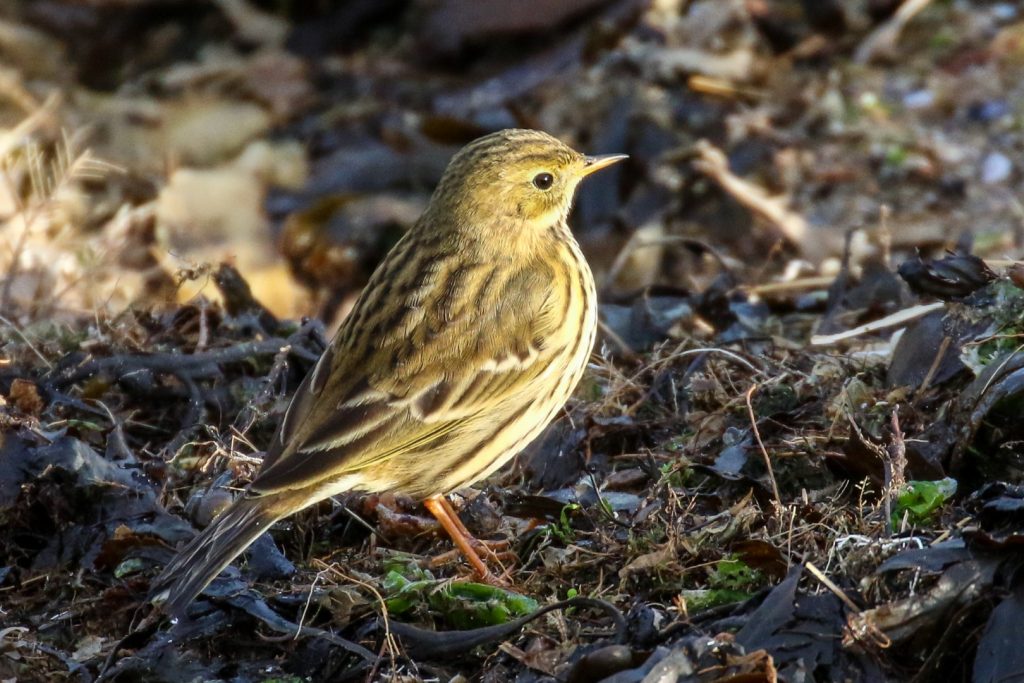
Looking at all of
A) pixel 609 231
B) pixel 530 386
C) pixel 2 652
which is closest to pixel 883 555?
pixel 530 386

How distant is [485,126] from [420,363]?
4509 mm

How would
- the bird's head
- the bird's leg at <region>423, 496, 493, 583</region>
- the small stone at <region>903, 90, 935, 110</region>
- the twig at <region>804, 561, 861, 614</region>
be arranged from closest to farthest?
the twig at <region>804, 561, 861, 614</region> → the bird's leg at <region>423, 496, 493, 583</region> → the bird's head → the small stone at <region>903, 90, 935, 110</region>

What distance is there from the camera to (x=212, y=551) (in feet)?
15.2

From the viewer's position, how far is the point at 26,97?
10.4 meters

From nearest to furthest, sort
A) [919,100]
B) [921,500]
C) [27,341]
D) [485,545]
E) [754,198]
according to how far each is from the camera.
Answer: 1. [921,500]
2. [485,545]
3. [27,341]
4. [754,198]
5. [919,100]

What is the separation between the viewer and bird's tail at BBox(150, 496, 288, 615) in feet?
14.9

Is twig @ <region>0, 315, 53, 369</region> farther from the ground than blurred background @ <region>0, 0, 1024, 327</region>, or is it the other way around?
twig @ <region>0, 315, 53, 369</region>

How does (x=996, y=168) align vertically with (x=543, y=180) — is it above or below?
below

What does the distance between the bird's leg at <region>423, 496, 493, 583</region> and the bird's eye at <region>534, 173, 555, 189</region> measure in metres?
1.33

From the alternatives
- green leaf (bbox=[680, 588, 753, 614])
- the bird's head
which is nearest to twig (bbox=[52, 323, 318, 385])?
the bird's head

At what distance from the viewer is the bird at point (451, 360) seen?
503cm

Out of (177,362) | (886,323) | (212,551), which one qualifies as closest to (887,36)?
(886,323)

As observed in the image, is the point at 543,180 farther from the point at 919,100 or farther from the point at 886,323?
the point at 919,100

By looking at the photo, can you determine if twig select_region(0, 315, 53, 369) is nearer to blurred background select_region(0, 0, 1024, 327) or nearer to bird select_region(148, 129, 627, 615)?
blurred background select_region(0, 0, 1024, 327)
